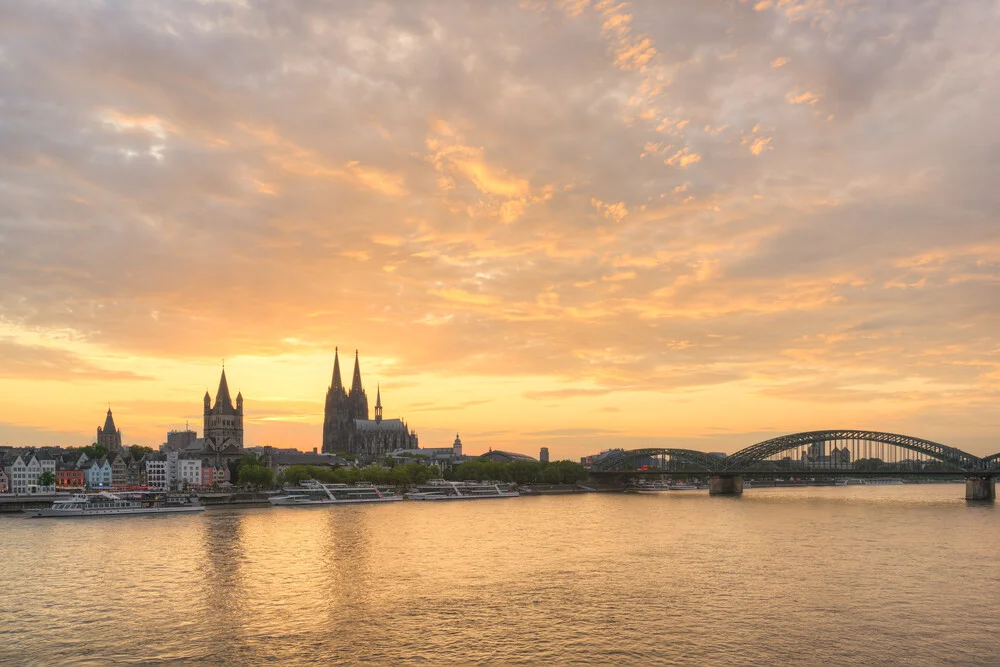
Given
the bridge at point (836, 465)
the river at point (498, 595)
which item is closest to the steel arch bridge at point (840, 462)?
the bridge at point (836, 465)

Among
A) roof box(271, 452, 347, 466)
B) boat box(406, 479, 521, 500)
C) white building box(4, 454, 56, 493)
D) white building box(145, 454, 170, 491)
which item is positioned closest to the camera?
white building box(4, 454, 56, 493)

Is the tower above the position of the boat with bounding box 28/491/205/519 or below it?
above

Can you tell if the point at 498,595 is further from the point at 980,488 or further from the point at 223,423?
the point at 223,423

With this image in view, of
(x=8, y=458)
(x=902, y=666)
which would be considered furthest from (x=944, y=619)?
(x=8, y=458)

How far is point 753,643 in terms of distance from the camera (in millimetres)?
33219

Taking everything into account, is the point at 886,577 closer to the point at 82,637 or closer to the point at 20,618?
the point at 82,637

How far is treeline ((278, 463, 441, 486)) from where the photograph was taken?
147m

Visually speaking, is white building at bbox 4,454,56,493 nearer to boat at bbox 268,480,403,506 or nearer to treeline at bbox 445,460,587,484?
boat at bbox 268,480,403,506

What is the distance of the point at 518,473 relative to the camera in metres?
181

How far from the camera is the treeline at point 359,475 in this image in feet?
483

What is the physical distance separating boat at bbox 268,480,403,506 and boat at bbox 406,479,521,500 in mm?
4778

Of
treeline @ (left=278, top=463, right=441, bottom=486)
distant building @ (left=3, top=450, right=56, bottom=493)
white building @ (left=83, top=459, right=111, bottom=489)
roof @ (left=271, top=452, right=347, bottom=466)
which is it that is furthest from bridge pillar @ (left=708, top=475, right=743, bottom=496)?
distant building @ (left=3, top=450, right=56, bottom=493)

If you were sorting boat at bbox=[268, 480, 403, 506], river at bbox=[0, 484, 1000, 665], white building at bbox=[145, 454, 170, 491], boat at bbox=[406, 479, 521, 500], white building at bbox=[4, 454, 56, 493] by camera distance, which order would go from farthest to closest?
white building at bbox=[145, 454, 170, 491] → boat at bbox=[406, 479, 521, 500] → white building at bbox=[4, 454, 56, 493] → boat at bbox=[268, 480, 403, 506] → river at bbox=[0, 484, 1000, 665]

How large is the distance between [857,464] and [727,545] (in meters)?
106
